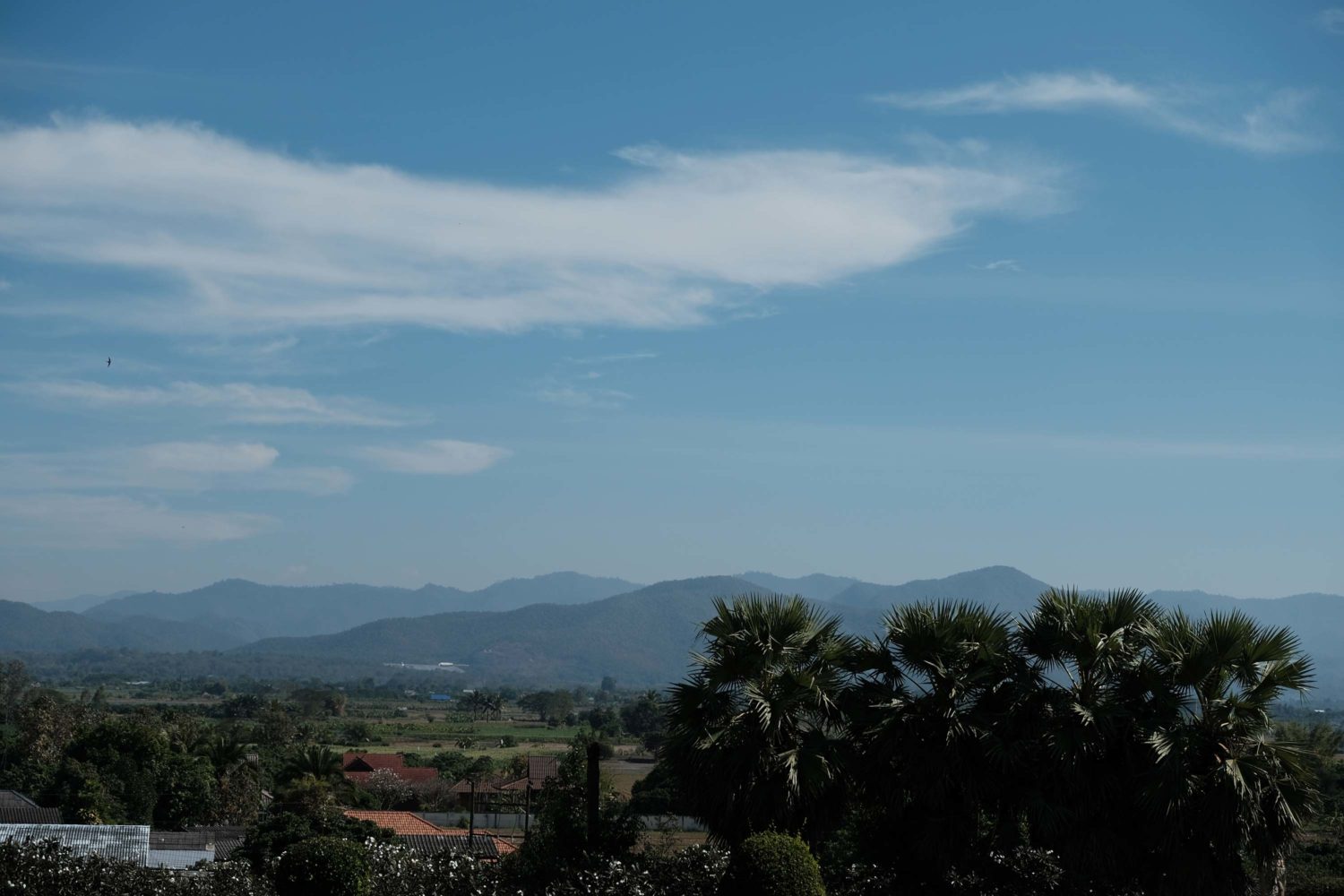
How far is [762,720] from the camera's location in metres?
16.0

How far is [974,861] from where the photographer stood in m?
15.6

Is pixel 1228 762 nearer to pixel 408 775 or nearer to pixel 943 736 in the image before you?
pixel 943 736

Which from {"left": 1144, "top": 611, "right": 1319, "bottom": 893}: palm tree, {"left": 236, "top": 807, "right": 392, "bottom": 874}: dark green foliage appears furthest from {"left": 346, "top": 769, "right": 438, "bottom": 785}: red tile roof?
{"left": 1144, "top": 611, "right": 1319, "bottom": 893}: palm tree

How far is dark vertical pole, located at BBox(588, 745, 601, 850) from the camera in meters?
16.3

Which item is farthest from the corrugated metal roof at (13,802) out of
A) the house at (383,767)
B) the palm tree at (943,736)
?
the palm tree at (943,736)

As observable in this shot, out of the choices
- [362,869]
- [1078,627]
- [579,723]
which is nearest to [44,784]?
[362,869]

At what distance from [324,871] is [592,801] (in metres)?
3.47

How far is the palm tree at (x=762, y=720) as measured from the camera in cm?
1590

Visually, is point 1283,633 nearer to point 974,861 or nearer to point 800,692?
point 974,861

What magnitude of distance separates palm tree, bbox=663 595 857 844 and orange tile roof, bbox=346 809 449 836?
2460 centimetres

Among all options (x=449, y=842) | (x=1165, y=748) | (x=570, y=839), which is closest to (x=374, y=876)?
(x=570, y=839)

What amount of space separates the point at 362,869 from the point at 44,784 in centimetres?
4399

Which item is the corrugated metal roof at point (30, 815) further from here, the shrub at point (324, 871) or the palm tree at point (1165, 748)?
the palm tree at point (1165, 748)

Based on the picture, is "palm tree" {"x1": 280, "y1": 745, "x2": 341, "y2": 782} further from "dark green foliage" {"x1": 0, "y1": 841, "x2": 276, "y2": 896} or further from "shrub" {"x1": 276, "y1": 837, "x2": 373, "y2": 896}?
"shrub" {"x1": 276, "y1": 837, "x2": 373, "y2": 896}
